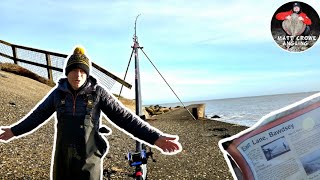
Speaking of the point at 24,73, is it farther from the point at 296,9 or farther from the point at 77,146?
the point at 77,146

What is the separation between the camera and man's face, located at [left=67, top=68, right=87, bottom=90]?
12.6ft

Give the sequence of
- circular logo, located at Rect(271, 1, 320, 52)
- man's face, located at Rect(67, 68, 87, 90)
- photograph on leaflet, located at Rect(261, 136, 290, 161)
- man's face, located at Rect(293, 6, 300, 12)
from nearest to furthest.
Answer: photograph on leaflet, located at Rect(261, 136, 290, 161) < man's face, located at Rect(67, 68, 87, 90) < man's face, located at Rect(293, 6, 300, 12) < circular logo, located at Rect(271, 1, 320, 52)

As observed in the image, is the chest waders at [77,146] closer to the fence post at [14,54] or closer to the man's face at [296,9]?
the man's face at [296,9]

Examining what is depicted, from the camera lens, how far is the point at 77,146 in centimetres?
397

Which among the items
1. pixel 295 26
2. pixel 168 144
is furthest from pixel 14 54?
pixel 168 144

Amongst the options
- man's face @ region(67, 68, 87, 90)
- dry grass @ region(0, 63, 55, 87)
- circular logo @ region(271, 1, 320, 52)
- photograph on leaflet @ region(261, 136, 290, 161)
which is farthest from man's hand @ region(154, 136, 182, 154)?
dry grass @ region(0, 63, 55, 87)

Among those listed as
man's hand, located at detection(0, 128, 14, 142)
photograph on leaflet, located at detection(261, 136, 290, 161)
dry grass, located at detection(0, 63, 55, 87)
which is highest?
dry grass, located at detection(0, 63, 55, 87)

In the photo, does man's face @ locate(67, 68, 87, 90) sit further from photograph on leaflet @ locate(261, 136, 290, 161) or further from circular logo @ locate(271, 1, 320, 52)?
circular logo @ locate(271, 1, 320, 52)

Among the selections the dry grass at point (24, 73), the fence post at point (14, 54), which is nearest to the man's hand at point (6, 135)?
the dry grass at point (24, 73)

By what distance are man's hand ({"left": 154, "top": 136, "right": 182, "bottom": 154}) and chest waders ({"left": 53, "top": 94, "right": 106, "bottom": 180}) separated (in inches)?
26.2

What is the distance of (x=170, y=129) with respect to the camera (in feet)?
62.4

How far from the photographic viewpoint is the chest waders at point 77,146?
155 inches

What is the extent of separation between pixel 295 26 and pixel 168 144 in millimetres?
3715

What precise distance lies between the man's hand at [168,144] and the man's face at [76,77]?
1005 millimetres
